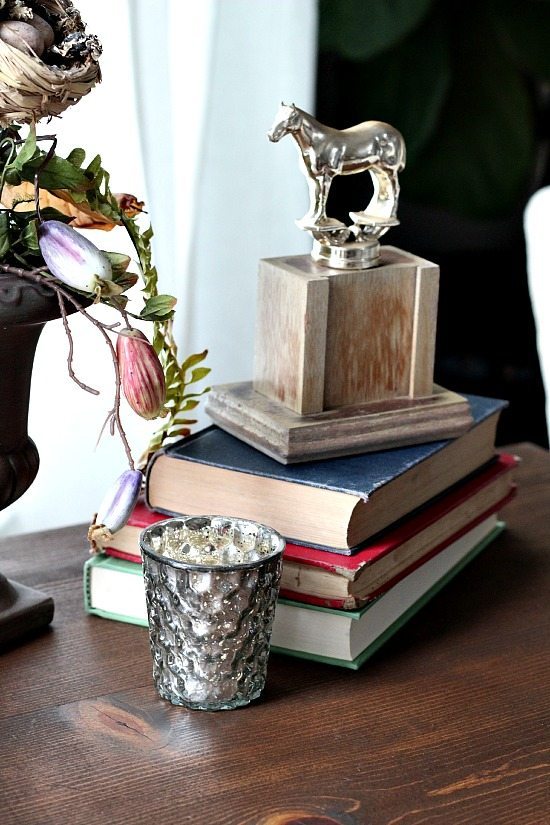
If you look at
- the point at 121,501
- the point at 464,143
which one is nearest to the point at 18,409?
the point at 121,501

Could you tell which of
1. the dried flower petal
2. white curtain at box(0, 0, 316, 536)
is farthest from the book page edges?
white curtain at box(0, 0, 316, 536)

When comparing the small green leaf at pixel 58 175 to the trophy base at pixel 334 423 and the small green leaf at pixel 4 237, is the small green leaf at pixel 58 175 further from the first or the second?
the trophy base at pixel 334 423

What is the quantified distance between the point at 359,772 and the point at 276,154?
1001mm

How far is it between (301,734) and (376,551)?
0.14 m

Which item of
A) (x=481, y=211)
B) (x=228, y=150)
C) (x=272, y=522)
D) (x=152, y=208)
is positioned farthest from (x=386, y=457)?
(x=481, y=211)

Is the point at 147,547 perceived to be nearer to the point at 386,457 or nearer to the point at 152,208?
the point at 386,457

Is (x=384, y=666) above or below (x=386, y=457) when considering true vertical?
below

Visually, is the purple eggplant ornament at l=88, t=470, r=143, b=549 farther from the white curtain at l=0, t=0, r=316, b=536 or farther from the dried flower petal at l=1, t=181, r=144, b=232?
the white curtain at l=0, t=0, r=316, b=536

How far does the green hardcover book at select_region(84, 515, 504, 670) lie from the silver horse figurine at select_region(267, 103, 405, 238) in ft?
0.87

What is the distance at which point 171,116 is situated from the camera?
1315 mm

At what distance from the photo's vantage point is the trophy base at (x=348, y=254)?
2.66ft

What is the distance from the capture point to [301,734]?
2.21 ft

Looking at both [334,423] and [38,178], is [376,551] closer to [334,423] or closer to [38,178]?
[334,423]

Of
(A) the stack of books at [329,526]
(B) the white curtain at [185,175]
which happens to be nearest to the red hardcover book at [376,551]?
(A) the stack of books at [329,526]
